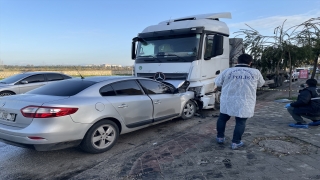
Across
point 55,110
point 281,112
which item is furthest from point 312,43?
point 55,110

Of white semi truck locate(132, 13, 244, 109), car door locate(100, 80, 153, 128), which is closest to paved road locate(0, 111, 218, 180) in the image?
car door locate(100, 80, 153, 128)

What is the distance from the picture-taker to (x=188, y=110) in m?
6.83

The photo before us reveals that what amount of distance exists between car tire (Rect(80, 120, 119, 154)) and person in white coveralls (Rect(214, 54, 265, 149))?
2130mm

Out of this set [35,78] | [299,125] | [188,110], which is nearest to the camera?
[299,125]

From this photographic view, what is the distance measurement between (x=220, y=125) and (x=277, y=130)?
1788mm

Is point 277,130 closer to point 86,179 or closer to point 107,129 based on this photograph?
point 107,129

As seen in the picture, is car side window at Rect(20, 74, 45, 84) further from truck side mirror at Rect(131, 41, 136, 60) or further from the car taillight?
the car taillight

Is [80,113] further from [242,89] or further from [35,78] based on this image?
[35,78]

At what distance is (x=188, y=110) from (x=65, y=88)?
11.9 feet

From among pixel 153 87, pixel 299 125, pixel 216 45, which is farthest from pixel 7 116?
pixel 299 125

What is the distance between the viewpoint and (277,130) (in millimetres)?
5371

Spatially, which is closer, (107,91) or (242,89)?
(242,89)

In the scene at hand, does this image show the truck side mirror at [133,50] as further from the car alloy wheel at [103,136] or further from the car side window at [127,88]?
the car alloy wheel at [103,136]

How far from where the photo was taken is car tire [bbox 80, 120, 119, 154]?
4.07 metres
